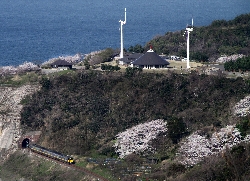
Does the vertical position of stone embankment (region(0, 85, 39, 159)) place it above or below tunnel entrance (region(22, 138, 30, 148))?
above

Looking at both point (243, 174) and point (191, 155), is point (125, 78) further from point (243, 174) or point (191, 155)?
point (243, 174)

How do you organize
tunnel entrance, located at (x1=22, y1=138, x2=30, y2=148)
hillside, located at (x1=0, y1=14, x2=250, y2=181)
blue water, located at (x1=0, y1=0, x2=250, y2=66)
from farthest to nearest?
blue water, located at (x1=0, y1=0, x2=250, y2=66) < tunnel entrance, located at (x1=22, y1=138, x2=30, y2=148) < hillside, located at (x1=0, y1=14, x2=250, y2=181)

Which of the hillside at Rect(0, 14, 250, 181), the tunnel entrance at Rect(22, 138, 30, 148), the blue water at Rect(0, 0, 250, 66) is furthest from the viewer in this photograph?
the blue water at Rect(0, 0, 250, 66)

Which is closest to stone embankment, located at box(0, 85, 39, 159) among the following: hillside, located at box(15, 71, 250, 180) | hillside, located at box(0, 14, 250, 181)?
hillside, located at box(0, 14, 250, 181)

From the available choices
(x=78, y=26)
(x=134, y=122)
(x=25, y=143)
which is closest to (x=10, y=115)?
(x=25, y=143)

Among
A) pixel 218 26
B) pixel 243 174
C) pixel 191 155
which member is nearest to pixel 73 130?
pixel 191 155

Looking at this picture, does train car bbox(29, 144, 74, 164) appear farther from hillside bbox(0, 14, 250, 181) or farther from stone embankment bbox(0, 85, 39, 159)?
stone embankment bbox(0, 85, 39, 159)
